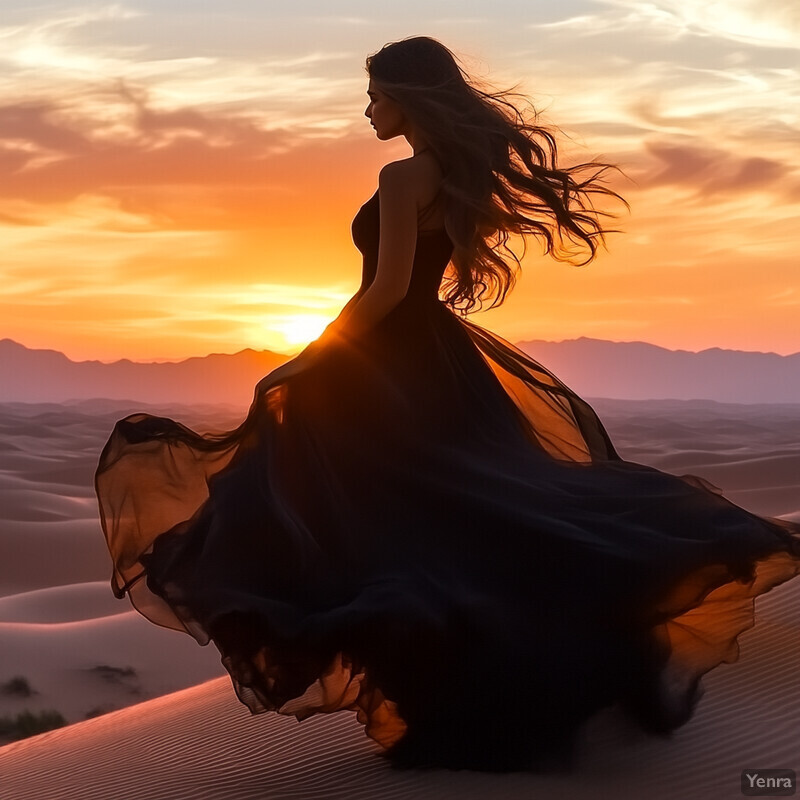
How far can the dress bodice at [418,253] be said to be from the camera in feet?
14.8

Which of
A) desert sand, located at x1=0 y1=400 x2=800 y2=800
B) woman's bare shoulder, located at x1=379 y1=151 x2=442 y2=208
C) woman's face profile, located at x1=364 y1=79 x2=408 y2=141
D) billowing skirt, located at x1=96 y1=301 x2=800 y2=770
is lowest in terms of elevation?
desert sand, located at x1=0 y1=400 x2=800 y2=800

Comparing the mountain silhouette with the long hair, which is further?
the mountain silhouette

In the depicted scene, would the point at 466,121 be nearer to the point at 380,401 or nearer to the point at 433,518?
the point at 380,401

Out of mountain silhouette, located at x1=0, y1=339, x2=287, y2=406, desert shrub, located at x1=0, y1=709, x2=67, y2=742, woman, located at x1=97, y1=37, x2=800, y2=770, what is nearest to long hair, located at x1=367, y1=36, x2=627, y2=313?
woman, located at x1=97, y1=37, x2=800, y2=770

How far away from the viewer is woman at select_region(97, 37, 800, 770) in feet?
12.9

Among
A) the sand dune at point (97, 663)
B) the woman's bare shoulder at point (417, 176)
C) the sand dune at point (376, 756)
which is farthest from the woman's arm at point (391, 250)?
the sand dune at point (97, 663)

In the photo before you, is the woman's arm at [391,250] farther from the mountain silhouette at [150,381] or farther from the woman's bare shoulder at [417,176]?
the mountain silhouette at [150,381]

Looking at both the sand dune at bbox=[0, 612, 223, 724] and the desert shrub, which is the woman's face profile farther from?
the sand dune at bbox=[0, 612, 223, 724]

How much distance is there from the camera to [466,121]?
175 inches

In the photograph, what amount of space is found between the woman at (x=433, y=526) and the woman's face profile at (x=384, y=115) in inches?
0.4

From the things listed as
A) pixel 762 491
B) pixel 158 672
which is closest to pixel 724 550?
pixel 158 672

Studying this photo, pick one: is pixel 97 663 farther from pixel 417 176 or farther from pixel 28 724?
pixel 417 176

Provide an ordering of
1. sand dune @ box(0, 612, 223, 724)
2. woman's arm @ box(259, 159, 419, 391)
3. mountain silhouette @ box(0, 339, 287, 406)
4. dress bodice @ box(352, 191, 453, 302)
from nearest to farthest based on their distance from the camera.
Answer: woman's arm @ box(259, 159, 419, 391) → dress bodice @ box(352, 191, 453, 302) → sand dune @ box(0, 612, 223, 724) → mountain silhouette @ box(0, 339, 287, 406)

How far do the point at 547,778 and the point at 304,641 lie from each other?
93cm
